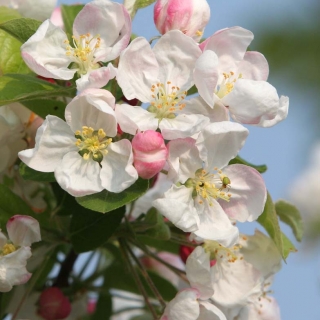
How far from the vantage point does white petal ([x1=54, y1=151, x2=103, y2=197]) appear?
92cm

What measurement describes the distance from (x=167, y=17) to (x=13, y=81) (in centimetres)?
25

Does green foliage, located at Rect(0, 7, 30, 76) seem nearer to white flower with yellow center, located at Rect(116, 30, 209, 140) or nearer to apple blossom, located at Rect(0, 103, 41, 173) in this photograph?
apple blossom, located at Rect(0, 103, 41, 173)

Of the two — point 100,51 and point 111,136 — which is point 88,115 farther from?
point 100,51

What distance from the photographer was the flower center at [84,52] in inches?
41.1

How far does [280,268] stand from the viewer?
121 centimetres

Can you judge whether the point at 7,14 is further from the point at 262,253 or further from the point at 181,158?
the point at 262,253

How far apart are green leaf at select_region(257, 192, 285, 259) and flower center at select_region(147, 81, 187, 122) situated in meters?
0.21

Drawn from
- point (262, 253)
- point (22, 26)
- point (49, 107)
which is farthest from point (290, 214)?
point (22, 26)

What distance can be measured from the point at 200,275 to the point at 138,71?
32 cm

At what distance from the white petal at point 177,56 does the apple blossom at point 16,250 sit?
0.30 metres

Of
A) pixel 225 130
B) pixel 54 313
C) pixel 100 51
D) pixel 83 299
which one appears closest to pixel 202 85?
pixel 225 130

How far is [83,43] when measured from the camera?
42.4 inches

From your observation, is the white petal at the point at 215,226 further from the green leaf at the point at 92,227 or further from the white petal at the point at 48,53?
the white petal at the point at 48,53

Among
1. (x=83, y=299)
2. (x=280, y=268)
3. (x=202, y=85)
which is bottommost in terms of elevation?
(x=83, y=299)
